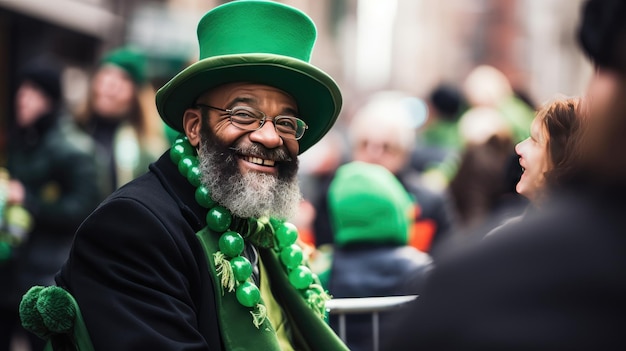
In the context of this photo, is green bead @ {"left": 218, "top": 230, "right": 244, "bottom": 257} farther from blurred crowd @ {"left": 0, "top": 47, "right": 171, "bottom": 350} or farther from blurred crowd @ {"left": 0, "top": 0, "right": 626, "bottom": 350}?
blurred crowd @ {"left": 0, "top": 47, "right": 171, "bottom": 350}

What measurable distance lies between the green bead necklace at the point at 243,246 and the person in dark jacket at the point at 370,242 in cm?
131

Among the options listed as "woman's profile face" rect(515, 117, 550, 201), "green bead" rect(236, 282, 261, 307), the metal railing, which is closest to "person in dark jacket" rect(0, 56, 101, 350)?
the metal railing

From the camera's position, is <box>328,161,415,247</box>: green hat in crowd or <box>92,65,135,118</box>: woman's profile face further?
<box>92,65,135,118</box>: woman's profile face

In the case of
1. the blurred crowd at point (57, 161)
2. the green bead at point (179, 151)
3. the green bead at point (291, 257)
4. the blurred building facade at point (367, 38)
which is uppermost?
the blurred building facade at point (367, 38)

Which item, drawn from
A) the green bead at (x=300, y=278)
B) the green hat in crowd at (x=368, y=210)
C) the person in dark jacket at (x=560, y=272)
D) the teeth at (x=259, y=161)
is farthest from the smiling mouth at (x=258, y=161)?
the person in dark jacket at (x=560, y=272)

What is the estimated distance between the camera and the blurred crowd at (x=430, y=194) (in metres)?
1.26

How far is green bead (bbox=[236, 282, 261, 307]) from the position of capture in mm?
2980

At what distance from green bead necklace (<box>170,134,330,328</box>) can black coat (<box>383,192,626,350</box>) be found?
1.73 metres

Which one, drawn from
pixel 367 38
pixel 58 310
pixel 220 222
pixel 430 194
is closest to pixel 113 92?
pixel 430 194

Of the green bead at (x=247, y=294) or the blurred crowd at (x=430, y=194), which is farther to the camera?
the green bead at (x=247, y=294)

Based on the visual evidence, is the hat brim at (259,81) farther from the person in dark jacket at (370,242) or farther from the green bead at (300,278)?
the person in dark jacket at (370,242)

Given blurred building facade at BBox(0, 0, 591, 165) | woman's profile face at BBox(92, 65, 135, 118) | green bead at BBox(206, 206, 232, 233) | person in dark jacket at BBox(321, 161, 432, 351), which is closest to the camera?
green bead at BBox(206, 206, 232, 233)

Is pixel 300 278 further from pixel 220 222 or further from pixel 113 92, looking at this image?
pixel 113 92

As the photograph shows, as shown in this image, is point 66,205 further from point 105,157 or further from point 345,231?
point 345,231
